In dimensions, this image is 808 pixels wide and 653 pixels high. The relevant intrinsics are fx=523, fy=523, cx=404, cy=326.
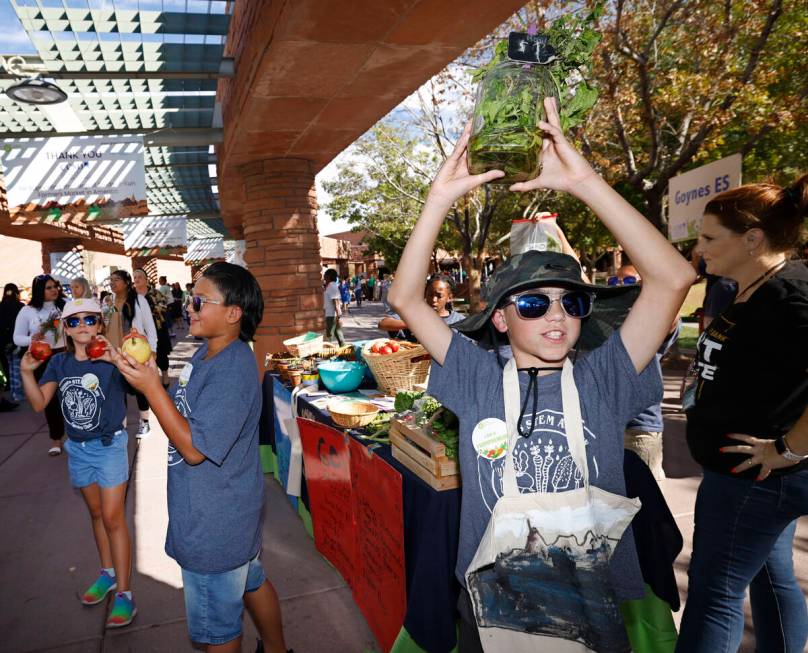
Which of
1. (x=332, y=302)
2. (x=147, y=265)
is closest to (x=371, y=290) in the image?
(x=147, y=265)

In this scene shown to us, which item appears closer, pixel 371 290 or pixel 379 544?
pixel 379 544

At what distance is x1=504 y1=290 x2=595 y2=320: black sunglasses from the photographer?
5.35 feet

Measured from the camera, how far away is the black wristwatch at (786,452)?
1750 millimetres

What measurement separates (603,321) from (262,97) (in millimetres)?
3724

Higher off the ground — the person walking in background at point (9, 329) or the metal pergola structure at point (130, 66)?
the metal pergola structure at point (130, 66)

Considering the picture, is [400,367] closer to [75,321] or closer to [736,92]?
[75,321]

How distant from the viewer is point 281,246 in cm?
654

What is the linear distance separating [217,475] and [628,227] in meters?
1.74

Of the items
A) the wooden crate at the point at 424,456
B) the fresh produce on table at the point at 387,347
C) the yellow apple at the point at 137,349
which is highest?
the yellow apple at the point at 137,349

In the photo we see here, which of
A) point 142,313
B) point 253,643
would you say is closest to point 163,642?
point 253,643

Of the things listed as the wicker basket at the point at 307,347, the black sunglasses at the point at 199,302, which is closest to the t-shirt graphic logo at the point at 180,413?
the black sunglasses at the point at 199,302

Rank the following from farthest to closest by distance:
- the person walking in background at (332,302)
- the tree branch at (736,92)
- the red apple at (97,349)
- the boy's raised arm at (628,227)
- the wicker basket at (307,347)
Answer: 1. the person walking in background at (332,302)
2. the tree branch at (736,92)
3. the wicker basket at (307,347)
4. the red apple at (97,349)
5. the boy's raised arm at (628,227)

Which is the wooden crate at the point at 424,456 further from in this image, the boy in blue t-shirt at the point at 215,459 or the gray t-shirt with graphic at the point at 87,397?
the gray t-shirt with graphic at the point at 87,397

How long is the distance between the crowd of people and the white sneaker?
5.15 m
